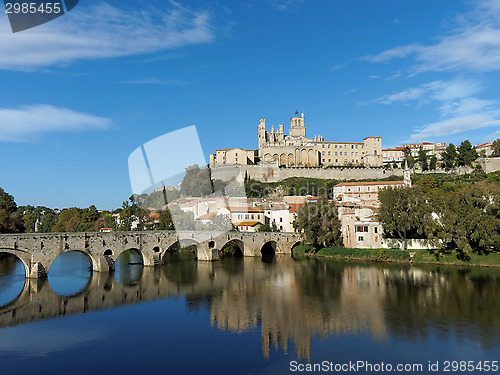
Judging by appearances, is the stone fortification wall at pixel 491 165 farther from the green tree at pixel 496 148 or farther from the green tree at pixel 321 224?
the green tree at pixel 321 224

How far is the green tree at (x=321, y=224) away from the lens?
45688 millimetres

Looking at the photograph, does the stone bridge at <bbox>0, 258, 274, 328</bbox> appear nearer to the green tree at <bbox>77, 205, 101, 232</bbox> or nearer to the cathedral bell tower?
the green tree at <bbox>77, 205, 101, 232</bbox>

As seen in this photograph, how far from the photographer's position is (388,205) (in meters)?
40.9

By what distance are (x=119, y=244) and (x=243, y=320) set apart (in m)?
18.5

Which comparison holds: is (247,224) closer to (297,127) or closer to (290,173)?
(290,173)

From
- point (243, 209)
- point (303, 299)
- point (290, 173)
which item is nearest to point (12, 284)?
point (303, 299)

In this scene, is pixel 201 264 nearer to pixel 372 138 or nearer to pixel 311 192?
pixel 311 192

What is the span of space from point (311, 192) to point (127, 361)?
59.7m

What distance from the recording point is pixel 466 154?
3219 inches

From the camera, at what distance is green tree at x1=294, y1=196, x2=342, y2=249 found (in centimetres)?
4569

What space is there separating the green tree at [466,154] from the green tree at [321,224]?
163 feet

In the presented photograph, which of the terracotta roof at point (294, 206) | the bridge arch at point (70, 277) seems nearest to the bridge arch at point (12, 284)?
the bridge arch at point (70, 277)

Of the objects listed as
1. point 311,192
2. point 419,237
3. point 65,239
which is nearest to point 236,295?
point 65,239

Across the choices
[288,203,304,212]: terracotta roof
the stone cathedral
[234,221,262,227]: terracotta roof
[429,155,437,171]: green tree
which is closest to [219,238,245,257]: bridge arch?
[234,221,262,227]: terracotta roof
